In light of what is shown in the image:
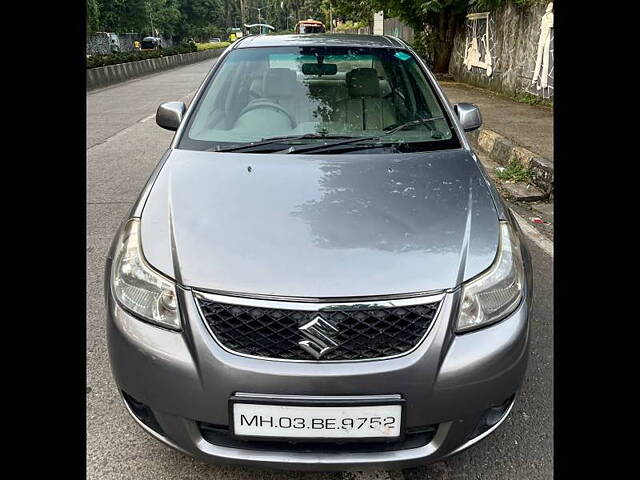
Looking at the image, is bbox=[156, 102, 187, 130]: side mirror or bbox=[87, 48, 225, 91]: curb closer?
bbox=[156, 102, 187, 130]: side mirror

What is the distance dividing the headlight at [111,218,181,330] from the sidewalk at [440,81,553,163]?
5.03 meters

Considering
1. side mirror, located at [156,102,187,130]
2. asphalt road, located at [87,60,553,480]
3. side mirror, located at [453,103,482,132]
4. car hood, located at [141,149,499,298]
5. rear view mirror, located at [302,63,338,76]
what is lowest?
asphalt road, located at [87,60,553,480]

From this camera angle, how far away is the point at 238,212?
2062 mm

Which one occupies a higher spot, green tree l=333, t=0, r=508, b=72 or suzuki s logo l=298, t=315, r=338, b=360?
green tree l=333, t=0, r=508, b=72

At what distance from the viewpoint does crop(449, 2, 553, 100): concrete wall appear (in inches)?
373

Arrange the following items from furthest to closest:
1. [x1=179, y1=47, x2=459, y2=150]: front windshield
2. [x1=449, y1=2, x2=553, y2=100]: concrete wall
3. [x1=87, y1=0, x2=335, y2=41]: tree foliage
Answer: [x1=87, y1=0, x2=335, y2=41]: tree foliage
[x1=449, y1=2, x2=553, y2=100]: concrete wall
[x1=179, y1=47, x2=459, y2=150]: front windshield

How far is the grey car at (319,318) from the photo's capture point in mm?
1643

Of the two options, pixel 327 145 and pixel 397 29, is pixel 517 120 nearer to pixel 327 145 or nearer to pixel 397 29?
pixel 327 145

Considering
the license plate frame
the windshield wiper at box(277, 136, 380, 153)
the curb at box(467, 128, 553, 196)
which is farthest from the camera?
the curb at box(467, 128, 553, 196)

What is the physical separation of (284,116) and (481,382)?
69.9 inches

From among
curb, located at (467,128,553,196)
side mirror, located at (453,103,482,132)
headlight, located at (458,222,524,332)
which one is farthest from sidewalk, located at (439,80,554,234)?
headlight, located at (458,222,524,332)

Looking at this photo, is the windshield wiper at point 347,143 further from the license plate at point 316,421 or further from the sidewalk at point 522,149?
the sidewalk at point 522,149

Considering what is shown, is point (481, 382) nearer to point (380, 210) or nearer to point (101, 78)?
point (380, 210)

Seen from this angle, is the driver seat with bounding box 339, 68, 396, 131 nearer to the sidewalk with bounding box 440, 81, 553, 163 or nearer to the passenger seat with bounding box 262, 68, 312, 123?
the passenger seat with bounding box 262, 68, 312, 123
